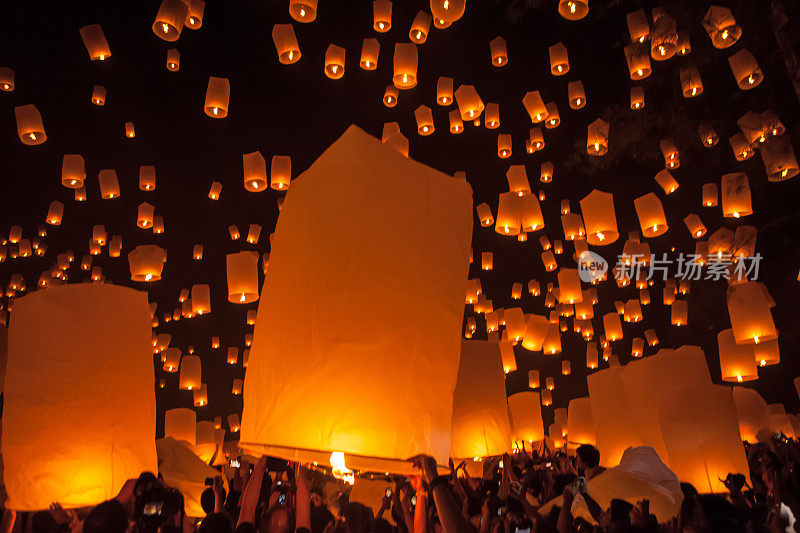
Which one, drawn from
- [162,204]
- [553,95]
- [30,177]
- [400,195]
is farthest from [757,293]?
[30,177]

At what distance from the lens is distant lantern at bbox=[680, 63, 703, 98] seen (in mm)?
6121

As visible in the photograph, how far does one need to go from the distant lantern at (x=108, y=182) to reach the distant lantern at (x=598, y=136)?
595 centimetres

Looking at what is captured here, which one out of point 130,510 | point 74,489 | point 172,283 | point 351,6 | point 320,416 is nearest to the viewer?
point 320,416

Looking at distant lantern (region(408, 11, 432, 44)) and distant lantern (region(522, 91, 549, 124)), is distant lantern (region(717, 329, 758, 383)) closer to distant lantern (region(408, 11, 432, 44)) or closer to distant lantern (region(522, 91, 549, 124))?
distant lantern (region(522, 91, 549, 124))

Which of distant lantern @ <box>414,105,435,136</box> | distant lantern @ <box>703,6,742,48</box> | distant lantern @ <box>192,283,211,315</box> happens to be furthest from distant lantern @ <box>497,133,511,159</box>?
distant lantern @ <box>192,283,211,315</box>

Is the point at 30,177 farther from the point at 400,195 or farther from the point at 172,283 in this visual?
the point at 400,195

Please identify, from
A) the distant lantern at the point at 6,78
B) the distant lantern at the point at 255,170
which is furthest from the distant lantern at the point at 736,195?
the distant lantern at the point at 6,78

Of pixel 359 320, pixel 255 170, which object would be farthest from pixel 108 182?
pixel 359 320

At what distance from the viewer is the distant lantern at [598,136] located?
23.0 ft

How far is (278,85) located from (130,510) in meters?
7.60

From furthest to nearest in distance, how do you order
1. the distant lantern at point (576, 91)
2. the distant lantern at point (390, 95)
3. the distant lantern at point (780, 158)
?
1. the distant lantern at point (390, 95)
2. the distant lantern at point (576, 91)
3. the distant lantern at point (780, 158)

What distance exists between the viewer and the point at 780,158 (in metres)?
5.86

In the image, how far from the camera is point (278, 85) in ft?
32.0

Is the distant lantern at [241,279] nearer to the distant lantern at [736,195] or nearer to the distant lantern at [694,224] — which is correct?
the distant lantern at [736,195]
